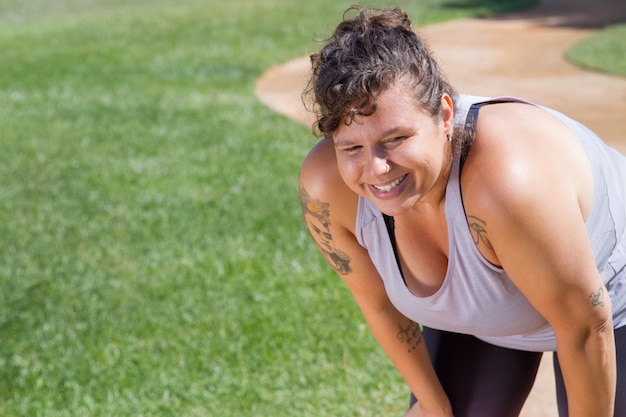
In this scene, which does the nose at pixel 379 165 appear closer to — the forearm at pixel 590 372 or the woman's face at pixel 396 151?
the woman's face at pixel 396 151

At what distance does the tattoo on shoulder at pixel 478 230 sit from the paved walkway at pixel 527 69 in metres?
2.01

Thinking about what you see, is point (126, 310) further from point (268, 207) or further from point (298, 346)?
point (268, 207)

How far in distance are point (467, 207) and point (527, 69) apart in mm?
8571

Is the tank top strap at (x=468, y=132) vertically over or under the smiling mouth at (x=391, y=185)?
over

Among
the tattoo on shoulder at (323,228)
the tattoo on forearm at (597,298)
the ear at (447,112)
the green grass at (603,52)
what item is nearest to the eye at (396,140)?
the ear at (447,112)

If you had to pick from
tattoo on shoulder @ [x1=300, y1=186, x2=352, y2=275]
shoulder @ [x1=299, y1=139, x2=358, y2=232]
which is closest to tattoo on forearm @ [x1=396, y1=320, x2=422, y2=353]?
tattoo on shoulder @ [x1=300, y1=186, x2=352, y2=275]

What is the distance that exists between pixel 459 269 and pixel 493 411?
68 centimetres

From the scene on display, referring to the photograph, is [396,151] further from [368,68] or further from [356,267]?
[356,267]

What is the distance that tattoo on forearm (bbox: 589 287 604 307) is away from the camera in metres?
2.12

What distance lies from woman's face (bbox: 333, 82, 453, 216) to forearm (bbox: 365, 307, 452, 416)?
61 centimetres

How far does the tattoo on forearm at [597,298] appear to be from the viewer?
6.96ft

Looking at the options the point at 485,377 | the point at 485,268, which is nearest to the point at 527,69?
the point at 485,377

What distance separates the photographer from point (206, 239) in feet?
18.2

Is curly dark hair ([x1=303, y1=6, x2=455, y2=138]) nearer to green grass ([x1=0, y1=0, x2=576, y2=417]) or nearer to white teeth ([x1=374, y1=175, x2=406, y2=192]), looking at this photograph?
white teeth ([x1=374, y1=175, x2=406, y2=192])
